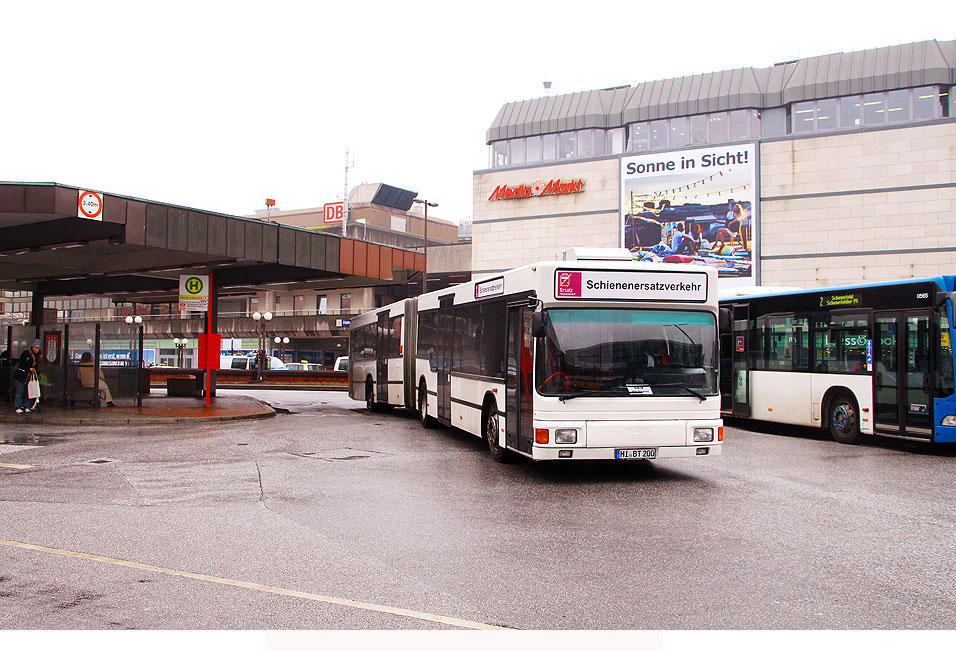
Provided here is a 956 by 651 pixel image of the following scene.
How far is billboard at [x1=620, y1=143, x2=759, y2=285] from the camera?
52.5m

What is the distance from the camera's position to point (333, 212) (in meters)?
88.4

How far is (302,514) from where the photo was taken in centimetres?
887

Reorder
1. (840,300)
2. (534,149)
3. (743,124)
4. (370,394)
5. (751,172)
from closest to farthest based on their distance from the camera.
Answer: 1. (840,300)
2. (370,394)
3. (751,172)
4. (743,124)
5. (534,149)

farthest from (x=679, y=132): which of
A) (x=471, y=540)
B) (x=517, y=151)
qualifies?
(x=471, y=540)

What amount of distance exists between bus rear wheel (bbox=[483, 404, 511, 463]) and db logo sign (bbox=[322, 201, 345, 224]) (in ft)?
251

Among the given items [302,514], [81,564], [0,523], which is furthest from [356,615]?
[0,523]

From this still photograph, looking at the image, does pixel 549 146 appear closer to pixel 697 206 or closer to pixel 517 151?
pixel 517 151

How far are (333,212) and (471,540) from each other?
83326mm

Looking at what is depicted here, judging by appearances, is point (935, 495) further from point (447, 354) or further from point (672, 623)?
point (447, 354)

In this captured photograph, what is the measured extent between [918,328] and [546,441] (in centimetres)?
773

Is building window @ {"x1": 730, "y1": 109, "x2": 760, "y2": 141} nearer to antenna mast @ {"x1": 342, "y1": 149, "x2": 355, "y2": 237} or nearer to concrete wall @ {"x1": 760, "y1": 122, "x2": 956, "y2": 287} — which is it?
concrete wall @ {"x1": 760, "y1": 122, "x2": 956, "y2": 287}

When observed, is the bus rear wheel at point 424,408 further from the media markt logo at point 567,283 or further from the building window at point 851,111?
the building window at point 851,111

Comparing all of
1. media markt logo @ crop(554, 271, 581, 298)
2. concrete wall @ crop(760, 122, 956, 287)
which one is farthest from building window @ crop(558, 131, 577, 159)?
media markt logo @ crop(554, 271, 581, 298)

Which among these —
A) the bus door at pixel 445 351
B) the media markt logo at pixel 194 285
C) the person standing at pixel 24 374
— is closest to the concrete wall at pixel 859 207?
the media markt logo at pixel 194 285
